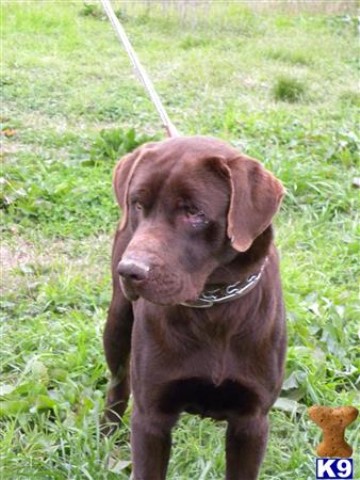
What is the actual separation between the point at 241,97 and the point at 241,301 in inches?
218

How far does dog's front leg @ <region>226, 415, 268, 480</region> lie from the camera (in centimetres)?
275

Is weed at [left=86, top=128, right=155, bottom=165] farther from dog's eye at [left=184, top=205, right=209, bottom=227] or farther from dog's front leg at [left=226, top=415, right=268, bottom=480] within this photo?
dog's eye at [left=184, top=205, right=209, bottom=227]

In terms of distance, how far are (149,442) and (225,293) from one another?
523 mm

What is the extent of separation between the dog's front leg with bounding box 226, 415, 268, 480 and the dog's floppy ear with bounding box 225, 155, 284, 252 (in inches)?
26.5

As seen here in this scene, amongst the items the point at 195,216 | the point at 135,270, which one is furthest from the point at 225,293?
the point at 135,270

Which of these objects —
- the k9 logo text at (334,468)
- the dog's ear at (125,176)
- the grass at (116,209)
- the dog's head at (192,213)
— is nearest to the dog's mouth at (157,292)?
the dog's head at (192,213)

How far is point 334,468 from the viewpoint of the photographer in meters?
2.14

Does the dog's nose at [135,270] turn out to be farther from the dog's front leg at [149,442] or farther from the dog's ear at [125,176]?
the dog's front leg at [149,442]

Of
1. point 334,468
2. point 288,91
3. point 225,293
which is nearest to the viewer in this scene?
point 334,468

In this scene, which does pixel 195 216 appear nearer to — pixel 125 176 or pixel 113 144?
pixel 125 176

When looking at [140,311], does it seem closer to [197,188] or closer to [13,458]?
[197,188]

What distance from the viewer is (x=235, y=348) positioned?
103 inches

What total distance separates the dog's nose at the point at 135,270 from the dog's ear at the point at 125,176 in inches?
14.3

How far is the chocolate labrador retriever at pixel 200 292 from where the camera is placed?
91.7 inches
